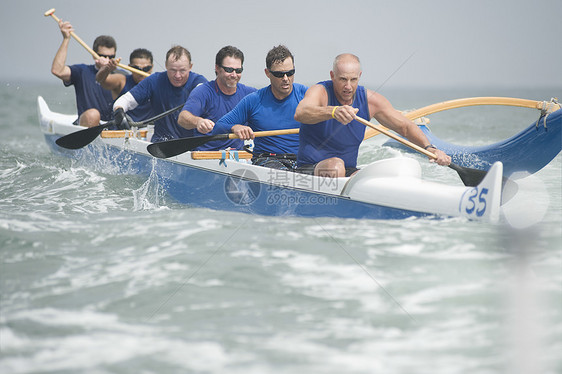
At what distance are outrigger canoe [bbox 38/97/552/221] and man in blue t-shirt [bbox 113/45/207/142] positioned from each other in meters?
0.93

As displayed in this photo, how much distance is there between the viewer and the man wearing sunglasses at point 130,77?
24.1ft

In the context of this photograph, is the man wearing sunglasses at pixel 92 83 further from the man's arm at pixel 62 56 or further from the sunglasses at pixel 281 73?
the sunglasses at pixel 281 73

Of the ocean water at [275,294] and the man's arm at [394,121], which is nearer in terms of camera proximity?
the ocean water at [275,294]

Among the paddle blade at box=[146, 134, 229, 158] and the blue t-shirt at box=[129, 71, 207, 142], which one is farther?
the blue t-shirt at box=[129, 71, 207, 142]

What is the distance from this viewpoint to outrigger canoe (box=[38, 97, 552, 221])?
3672mm

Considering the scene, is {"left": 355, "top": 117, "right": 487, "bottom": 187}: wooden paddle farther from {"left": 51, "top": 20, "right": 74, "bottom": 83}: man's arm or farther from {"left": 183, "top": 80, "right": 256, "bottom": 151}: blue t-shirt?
{"left": 51, "top": 20, "right": 74, "bottom": 83}: man's arm

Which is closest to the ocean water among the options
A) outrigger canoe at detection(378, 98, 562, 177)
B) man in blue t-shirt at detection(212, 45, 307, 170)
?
man in blue t-shirt at detection(212, 45, 307, 170)

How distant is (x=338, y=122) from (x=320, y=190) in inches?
20.2

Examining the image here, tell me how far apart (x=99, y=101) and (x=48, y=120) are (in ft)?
3.33

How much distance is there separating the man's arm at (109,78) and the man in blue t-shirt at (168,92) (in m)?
0.80

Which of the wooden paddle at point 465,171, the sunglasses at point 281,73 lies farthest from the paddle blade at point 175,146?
the wooden paddle at point 465,171

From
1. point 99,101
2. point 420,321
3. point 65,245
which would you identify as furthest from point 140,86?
point 420,321

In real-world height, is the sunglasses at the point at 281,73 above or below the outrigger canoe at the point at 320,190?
above

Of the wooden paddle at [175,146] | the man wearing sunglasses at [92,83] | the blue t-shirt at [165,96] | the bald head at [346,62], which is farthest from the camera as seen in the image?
the man wearing sunglasses at [92,83]
